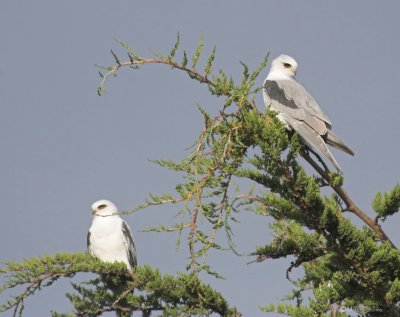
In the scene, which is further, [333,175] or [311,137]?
[311,137]

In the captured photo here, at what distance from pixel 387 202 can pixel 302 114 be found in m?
2.16

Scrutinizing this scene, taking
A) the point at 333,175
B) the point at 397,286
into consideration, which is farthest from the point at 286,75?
the point at 397,286

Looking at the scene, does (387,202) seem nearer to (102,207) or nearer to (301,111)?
(301,111)

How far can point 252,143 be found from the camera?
13.8ft

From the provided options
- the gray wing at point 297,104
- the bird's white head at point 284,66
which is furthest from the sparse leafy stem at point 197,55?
the bird's white head at point 284,66

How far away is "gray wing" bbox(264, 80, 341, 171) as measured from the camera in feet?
19.0

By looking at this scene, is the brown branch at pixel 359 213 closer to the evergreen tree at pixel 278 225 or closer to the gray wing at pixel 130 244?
the evergreen tree at pixel 278 225

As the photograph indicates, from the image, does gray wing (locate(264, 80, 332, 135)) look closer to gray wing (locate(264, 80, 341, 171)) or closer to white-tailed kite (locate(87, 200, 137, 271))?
gray wing (locate(264, 80, 341, 171))

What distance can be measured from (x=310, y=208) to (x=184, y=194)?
93cm

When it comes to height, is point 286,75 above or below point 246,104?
above

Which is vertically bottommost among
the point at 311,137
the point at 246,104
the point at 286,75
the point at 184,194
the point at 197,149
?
the point at 184,194

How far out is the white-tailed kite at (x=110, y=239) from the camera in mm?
10281

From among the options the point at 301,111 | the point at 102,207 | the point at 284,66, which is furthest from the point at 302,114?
the point at 102,207

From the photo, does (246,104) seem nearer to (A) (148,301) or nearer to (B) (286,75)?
(A) (148,301)
